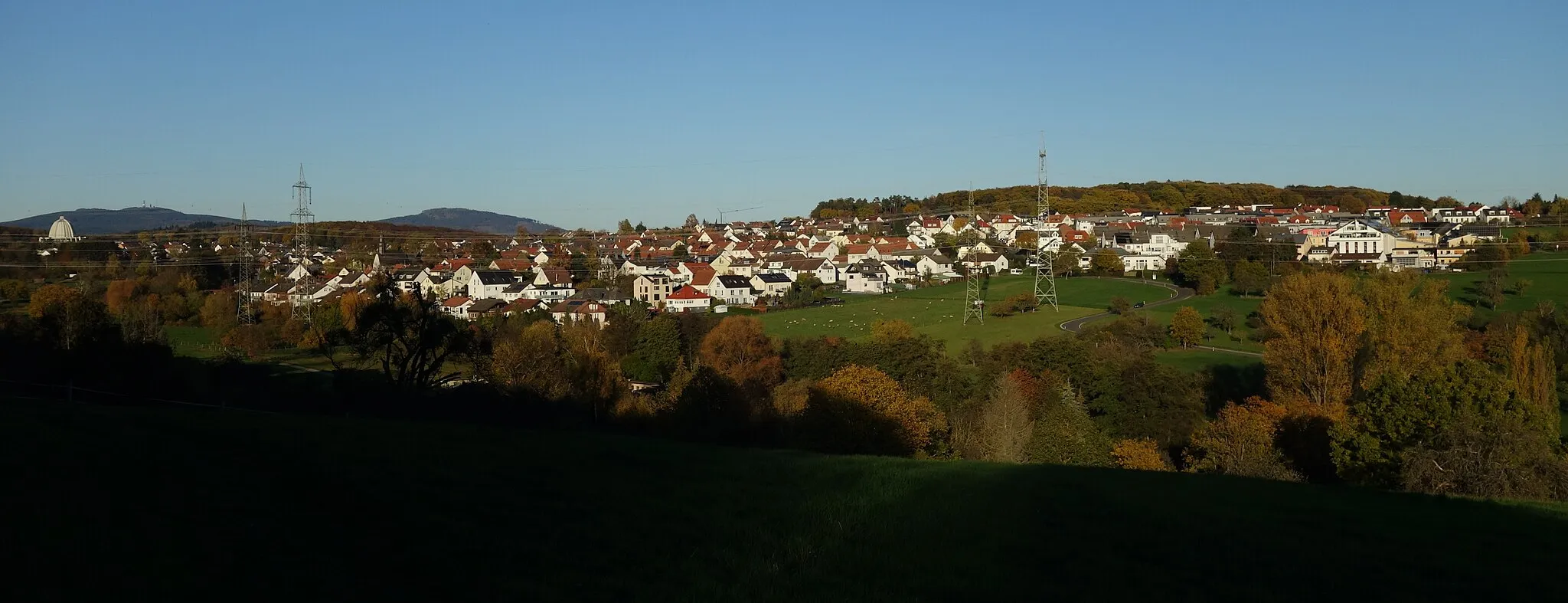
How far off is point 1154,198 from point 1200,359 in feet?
316

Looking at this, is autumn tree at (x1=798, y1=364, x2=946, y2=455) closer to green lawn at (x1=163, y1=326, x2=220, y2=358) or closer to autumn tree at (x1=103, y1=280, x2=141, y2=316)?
green lawn at (x1=163, y1=326, x2=220, y2=358)

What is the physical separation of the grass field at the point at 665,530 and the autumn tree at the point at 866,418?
9181mm

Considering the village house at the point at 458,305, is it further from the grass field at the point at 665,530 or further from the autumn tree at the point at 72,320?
the grass field at the point at 665,530

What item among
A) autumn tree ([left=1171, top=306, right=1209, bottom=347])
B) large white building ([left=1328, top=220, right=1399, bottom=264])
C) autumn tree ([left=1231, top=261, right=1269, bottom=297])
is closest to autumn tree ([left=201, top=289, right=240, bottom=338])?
autumn tree ([left=1171, top=306, right=1209, bottom=347])

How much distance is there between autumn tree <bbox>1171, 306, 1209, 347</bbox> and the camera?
40438 millimetres

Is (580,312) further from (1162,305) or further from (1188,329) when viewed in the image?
(1188,329)

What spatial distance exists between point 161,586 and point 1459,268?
59.7m

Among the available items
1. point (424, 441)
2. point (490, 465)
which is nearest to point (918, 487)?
point (490, 465)

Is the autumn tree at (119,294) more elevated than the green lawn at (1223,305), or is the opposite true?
the autumn tree at (119,294)

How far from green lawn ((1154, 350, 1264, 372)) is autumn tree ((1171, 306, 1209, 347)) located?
1.25 metres

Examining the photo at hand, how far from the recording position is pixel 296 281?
5547 cm

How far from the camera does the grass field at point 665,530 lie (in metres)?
5.42

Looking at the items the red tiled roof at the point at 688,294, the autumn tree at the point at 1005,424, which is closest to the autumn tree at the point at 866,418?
the autumn tree at the point at 1005,424

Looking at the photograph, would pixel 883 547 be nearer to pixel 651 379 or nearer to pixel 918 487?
pixel 918 487
